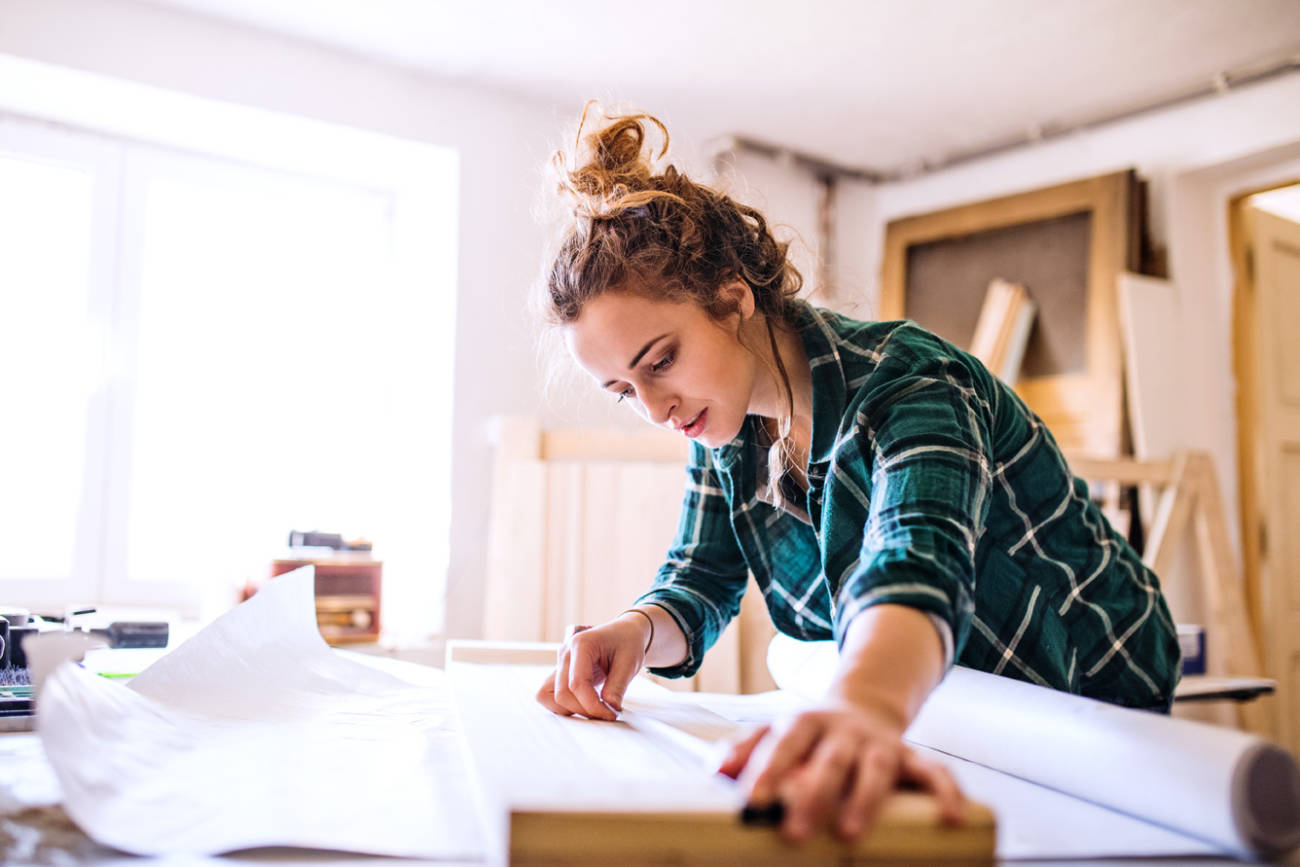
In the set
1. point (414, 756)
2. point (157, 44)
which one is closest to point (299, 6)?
point (157, 44)

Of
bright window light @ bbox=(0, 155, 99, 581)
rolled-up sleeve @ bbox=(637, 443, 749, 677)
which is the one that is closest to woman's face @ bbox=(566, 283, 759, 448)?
rolled-up sleeve @ bbox=(637, 443, 749, 677)

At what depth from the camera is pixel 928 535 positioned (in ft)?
1.98

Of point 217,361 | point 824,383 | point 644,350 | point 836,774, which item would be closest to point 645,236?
point 644,350

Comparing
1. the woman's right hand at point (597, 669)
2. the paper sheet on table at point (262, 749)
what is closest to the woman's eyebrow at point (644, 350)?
the woman's right hand at point (597, 669)

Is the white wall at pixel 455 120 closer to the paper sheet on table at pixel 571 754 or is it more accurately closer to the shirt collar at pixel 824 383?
the paper sheet on table at pixel 571 754

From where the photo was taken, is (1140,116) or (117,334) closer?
(117,334)

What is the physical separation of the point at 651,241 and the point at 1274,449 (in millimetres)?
2677

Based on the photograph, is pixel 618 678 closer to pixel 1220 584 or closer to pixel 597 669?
pixel 597 669

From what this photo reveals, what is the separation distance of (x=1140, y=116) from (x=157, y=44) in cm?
277

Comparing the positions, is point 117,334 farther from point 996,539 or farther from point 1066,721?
point 1066,721

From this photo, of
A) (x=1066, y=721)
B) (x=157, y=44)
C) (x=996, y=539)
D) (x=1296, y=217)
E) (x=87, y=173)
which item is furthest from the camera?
(x=1296, y=217)

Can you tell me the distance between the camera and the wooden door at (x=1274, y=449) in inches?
107

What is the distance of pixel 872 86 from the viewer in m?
2.67

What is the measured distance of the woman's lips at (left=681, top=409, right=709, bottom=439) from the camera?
939 millimetres
